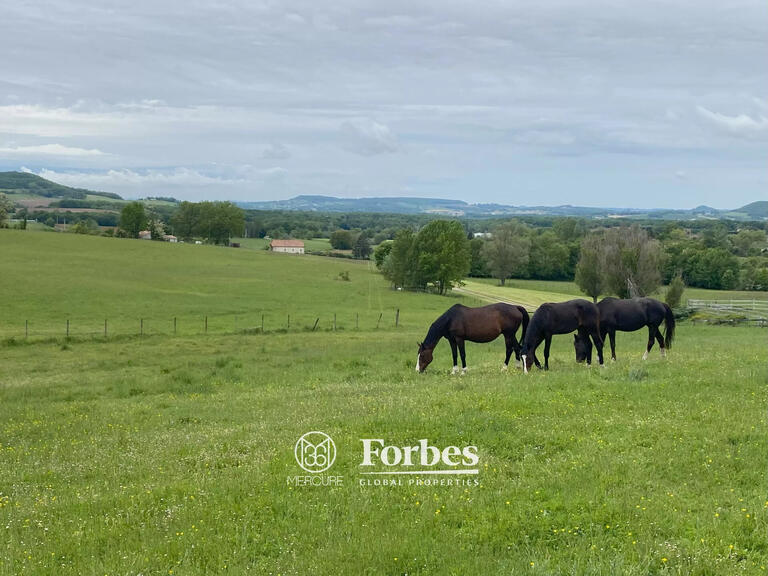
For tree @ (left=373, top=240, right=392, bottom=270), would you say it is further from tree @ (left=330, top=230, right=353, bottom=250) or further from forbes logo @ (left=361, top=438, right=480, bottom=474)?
forbes logo @ (left=361, top=438, right=480, bottom=474)

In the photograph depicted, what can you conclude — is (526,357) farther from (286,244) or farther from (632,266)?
(286,244)

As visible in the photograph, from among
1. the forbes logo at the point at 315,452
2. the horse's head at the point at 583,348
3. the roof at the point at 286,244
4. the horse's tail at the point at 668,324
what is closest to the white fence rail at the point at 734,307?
the horse's tail at the point at 668,324

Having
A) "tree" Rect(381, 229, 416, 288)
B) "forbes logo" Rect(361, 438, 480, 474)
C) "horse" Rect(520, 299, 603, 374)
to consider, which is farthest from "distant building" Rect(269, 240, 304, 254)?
"forbes logo" Rect(361, 438, 480, 474)

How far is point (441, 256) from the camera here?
71.3 metres

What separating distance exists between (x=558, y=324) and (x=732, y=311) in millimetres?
41106

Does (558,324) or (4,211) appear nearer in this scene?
(558,324)

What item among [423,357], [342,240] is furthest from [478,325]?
[342,240]

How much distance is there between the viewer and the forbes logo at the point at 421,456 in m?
9.66

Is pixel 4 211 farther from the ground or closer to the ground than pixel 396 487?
farther from the ground

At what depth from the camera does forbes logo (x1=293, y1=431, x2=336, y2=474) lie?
978 cm

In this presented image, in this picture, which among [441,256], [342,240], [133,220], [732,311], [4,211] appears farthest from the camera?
[342,240]

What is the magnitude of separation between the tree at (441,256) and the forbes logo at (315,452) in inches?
2394

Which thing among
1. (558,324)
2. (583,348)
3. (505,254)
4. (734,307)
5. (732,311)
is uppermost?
(505,254)

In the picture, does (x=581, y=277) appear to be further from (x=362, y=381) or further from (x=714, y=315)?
(x=362, y=381)
